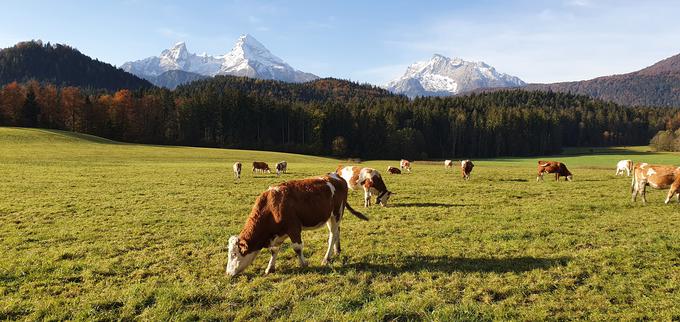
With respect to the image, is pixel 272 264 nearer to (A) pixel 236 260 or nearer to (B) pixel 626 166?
(A) pixel 236 260

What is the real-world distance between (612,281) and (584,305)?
5.93 ft

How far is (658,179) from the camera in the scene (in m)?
19.6

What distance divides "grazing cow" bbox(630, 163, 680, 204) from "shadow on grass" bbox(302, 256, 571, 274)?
1268 centimetres

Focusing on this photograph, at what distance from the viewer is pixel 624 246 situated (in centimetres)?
1155

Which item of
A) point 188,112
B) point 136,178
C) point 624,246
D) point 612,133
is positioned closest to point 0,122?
point 188,112

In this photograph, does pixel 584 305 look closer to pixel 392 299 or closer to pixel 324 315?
pixel 392 299

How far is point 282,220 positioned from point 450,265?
446cm

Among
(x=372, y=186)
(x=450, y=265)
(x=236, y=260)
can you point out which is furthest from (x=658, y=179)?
(x=236, y=260)

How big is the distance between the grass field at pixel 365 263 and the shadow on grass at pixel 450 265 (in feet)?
0.16

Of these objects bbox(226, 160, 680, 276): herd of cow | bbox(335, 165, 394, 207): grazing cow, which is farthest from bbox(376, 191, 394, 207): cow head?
bbox(226, 160, 680, 276): herd of cow

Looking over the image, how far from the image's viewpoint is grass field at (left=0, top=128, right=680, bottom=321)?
7.75 m

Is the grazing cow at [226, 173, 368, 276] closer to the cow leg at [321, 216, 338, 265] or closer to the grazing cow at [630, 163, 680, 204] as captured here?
the cow leg at [321, 216, 338, 265]

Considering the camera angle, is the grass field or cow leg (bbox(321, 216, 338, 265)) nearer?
the grass field

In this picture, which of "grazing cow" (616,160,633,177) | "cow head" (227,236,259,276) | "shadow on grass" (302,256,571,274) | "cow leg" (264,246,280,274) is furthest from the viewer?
"grazing cow" (616,160,633,177)
